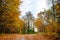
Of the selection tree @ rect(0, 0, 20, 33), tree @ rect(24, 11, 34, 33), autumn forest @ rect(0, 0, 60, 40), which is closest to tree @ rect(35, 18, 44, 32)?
autumn forest @ rect(0, 0, 60, 40)

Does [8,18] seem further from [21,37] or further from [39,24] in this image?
[39,24]

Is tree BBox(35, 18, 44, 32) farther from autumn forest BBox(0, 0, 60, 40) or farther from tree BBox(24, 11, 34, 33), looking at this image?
tree BBox(24, 11, 34, 33)

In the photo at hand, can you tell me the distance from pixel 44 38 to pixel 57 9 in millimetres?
596

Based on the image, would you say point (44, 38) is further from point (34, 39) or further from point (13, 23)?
point (13, 23)

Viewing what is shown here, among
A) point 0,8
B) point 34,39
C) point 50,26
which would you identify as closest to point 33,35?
point 34,39

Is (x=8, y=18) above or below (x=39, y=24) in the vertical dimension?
above

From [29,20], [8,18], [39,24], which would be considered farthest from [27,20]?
[8,18]

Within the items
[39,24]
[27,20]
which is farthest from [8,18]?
[39,24]

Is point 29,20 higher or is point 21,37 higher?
point 29,20

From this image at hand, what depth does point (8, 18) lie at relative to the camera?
128 inches

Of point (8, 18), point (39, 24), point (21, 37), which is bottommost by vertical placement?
point (21, 37)

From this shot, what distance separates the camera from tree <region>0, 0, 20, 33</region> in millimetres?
3209

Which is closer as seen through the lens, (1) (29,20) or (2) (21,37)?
(2) (21,37)

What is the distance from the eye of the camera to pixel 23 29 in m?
3.33
